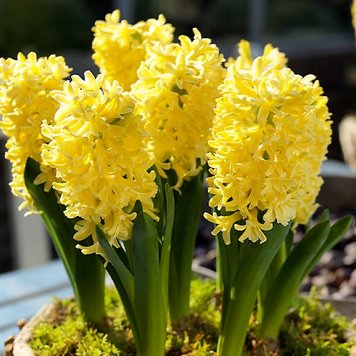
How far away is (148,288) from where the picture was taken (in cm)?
56

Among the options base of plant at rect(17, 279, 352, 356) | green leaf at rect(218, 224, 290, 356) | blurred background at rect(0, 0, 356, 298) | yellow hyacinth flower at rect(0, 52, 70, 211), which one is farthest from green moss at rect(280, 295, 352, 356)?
blurred background at rect(0, 0, 356, 298)

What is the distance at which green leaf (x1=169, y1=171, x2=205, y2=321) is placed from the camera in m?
0.65

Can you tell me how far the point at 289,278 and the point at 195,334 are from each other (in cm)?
13

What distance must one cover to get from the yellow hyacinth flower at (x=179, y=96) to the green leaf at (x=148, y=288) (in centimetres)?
9

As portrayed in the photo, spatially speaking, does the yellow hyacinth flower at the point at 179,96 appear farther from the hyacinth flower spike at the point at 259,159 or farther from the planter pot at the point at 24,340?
the planter pot at the point at 24,340

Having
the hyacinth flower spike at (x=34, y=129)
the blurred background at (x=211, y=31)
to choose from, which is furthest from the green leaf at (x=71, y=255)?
the blurred background at (x=211, y=31)

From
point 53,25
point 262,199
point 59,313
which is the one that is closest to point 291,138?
point 262,199

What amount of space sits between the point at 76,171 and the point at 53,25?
3119mm

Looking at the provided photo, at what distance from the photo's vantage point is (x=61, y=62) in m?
0.62

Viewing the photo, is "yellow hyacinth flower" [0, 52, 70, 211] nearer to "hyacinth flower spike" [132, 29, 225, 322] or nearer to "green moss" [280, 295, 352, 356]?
"hyacinth flower spike" [132, 29, 225, 322]

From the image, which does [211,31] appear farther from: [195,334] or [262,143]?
[262,143]

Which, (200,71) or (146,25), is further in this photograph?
(146,25)

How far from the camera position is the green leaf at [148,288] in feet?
1.73

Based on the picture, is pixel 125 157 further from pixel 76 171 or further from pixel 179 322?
pixel 179 322
